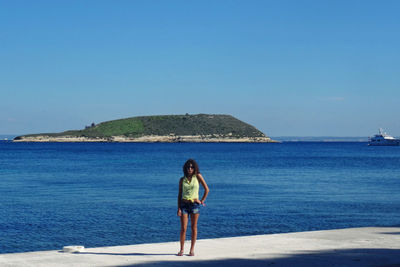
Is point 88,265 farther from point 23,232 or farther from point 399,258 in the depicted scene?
point 23,232

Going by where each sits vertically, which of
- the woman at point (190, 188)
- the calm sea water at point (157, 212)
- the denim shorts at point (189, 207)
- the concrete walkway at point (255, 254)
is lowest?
the calm sea water at point (157, 212)

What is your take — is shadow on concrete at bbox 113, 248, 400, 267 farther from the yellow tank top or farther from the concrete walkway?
the yellow tank top

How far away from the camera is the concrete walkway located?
420 inches

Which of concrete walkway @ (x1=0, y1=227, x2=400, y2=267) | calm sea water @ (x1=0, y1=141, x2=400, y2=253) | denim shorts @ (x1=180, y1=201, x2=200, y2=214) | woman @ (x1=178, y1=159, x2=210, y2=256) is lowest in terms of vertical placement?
calm sea water @ (x1=0, y1=141, x2=400, y2=253)

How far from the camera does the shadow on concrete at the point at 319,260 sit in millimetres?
10562

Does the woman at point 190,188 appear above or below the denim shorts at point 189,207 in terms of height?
above

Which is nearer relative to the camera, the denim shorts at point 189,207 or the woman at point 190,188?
the woman at point 190,188

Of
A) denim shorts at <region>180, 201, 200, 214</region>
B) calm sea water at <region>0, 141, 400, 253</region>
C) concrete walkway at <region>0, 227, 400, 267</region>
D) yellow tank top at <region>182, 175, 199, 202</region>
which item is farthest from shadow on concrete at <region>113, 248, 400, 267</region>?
calm sea water at <region>0, 141, 400, 253</region>

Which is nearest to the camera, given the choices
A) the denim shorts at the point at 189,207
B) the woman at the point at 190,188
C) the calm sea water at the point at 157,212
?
the woman at the point at 190,188

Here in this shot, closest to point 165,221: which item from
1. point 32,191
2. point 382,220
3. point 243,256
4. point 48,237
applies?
point 48,237

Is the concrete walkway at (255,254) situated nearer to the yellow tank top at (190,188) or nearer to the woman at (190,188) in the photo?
the woman at (190,188)

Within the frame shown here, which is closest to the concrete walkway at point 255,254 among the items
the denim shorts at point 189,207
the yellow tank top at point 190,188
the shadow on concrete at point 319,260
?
the shadow on concrete at point 319,260

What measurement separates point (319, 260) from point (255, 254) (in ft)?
4.41

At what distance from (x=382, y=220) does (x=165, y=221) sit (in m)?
9.30
